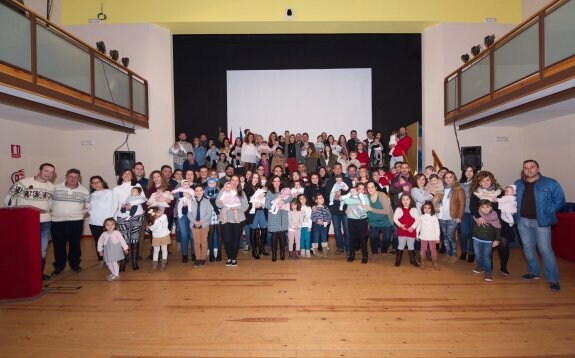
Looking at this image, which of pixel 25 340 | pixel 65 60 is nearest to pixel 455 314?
pixel 25 340

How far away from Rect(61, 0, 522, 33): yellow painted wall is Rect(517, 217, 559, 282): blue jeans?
660 cm

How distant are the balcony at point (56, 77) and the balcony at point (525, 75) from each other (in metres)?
7.52

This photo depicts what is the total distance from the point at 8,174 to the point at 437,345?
8165 mm

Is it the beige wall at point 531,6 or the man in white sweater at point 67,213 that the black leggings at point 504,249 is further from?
the beige wall at point 531,6

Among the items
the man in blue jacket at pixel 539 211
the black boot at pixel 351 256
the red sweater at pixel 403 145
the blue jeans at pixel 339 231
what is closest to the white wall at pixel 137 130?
the blue jeans at pixel 339 231

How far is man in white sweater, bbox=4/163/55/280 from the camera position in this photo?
4.85 metres

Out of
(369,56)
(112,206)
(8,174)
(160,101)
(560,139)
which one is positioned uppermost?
(369,56)

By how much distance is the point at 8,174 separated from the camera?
279 inches

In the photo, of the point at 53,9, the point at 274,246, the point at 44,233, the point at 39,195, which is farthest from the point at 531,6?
the point at 53,9

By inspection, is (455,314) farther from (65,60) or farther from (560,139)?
(65,60)

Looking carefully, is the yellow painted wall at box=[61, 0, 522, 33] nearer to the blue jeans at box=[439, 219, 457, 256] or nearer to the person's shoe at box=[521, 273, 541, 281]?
the blue jeans at box=[439, 219, 457, 256]

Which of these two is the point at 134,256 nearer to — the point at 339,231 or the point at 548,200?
the point at 339,231

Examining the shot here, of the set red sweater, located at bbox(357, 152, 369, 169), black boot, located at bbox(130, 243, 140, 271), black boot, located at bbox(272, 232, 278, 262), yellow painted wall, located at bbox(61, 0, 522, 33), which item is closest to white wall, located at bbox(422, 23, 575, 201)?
yellow painted wall, located at bbox(61, 0, 522, 33)

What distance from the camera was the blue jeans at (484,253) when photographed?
496cm
